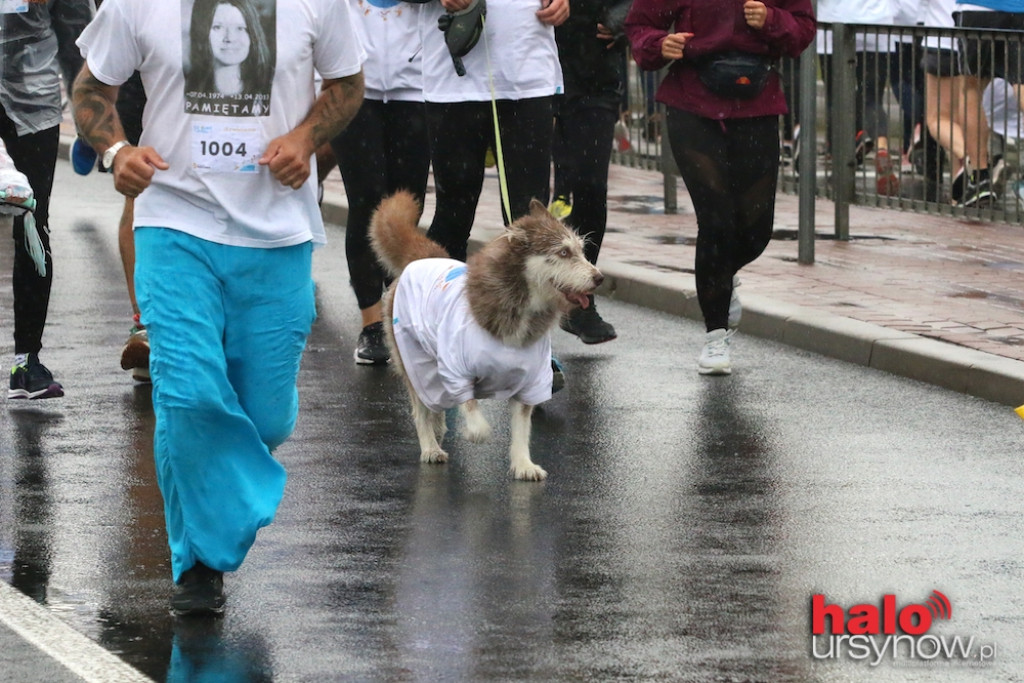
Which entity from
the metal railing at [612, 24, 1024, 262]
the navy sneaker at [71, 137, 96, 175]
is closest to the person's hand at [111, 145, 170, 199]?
the navy sneaker at [71, 137, 96, 175]

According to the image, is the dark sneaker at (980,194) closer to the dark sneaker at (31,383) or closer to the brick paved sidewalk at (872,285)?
the brick paved sidewalk at (872,285)

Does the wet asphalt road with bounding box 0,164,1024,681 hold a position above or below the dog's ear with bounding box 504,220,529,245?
below

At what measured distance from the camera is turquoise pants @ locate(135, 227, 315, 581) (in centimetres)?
525

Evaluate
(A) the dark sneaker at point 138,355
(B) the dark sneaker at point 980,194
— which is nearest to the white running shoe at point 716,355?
(A) the dark sneaker at point 138,355

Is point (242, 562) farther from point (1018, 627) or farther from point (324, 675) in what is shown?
point (1018, 627)

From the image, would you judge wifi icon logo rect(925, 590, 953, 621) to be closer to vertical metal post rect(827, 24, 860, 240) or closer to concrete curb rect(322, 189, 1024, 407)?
concrete curb rect(322, 189, 1024, 407)

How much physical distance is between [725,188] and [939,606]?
12.0ft

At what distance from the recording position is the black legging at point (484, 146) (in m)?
8.42

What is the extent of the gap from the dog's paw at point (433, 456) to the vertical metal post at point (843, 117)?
5587mm

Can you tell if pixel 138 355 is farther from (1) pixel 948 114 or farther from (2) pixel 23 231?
(1) pixel 948 114

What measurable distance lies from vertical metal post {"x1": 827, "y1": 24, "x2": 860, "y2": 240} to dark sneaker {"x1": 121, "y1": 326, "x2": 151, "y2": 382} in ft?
17.0

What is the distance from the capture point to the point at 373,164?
901 centimetres

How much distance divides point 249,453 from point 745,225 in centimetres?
405

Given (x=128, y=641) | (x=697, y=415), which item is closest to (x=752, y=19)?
(x=697, y=415)
